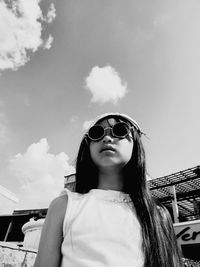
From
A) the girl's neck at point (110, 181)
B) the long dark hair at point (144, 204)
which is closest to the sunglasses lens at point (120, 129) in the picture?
the long dark hair at point (144, 204)

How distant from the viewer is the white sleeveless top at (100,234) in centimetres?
88

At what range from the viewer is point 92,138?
4.34 ft

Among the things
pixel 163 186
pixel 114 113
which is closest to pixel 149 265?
pixel 114 113

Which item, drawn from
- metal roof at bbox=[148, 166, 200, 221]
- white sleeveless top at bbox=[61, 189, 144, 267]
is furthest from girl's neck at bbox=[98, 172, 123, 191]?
metal roof at bbox=[148, 166, 200, 221]

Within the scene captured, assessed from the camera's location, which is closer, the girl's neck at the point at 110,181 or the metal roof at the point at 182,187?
the girl's neck at the point at 110,181

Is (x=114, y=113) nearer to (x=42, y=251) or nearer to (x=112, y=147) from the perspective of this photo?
Answer: (x=112, y=147)

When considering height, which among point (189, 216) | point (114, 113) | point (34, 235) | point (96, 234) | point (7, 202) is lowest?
point (96, 234)

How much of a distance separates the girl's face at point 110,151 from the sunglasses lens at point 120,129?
29 mm

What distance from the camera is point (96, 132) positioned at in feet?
4.40

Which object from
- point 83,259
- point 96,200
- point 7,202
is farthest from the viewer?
point 7,202

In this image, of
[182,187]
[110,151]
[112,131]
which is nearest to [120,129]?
[112,131]

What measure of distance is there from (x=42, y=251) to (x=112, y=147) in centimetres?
62

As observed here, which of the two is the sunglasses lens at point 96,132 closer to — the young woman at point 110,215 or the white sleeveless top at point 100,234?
the young woman at point 110,215

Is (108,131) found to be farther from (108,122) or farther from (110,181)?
(110,181)
